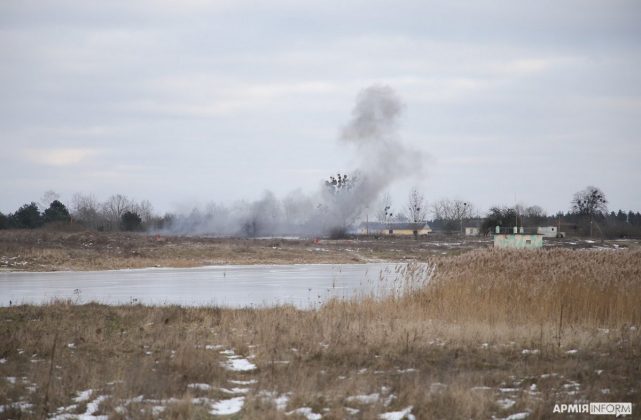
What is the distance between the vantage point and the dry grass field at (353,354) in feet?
32.8

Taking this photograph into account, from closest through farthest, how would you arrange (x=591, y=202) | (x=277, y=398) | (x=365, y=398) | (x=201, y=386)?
(x=365, y=398)
(x=277, y=398)
(x=201, y=386)
(x=591, y=202)

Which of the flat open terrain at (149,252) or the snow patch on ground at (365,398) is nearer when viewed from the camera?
the snow patch on ground at (365,398)

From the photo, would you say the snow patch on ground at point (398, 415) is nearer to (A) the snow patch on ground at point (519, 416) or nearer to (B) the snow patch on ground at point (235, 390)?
(A) the snow patch on ground at point (519, 416)

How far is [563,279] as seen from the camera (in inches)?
785

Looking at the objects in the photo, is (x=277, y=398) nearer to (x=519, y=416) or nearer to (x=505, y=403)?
(x=505, y=403)

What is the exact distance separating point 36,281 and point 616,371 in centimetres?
3252

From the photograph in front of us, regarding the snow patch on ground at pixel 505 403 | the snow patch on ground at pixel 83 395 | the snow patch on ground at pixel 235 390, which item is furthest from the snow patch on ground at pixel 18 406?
the snow patch on ground at pixel 505 403

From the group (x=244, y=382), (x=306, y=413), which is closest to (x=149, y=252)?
(x=244, y=382)

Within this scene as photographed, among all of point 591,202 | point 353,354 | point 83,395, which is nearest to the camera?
point 83,395

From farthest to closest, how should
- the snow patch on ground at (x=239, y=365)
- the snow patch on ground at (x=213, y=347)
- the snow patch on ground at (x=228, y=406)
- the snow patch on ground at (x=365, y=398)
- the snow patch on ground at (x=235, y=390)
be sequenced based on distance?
1. the snow patch on ground at (x=213, y=347)
2. the snow patch on ground at (x=239, y=365)
3. the snow patch on ground at (x=235, y=390)
4. the snow patch on ground at (x=365, y=398)
5. the snow patch on ground at (x=228, y=406)

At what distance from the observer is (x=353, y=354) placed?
13156 millimetres

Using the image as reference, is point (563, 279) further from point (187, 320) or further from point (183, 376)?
point (183, 376)

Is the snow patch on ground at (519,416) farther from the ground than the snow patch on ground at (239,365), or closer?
closer

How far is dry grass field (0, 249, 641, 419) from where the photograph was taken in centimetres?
1001
